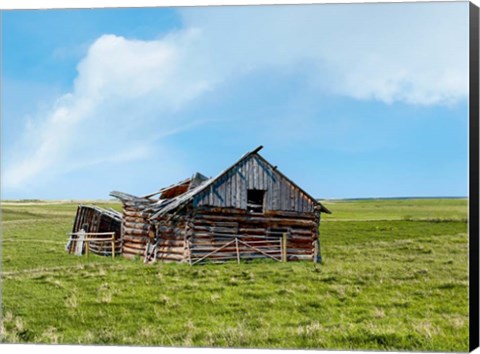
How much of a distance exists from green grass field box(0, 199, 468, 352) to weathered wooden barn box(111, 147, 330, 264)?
111 centimetres

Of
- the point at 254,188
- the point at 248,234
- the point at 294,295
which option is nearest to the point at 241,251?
the point at 248,234

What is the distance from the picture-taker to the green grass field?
9.68 meters

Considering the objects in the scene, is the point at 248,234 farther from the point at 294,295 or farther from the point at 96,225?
the point at 294,295

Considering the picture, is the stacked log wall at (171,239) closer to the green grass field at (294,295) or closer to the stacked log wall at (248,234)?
the stacked log wall at (248,234)

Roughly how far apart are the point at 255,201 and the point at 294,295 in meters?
4.81

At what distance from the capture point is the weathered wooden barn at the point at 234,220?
1305 centimetres

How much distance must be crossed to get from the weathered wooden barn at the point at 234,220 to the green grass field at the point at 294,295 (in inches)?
43.9

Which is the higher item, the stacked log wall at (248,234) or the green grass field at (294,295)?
the stacked log wall at (248,234)

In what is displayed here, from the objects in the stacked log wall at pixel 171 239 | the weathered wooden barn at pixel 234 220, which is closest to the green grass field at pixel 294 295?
the weathered wooden barn at pixel 234 220

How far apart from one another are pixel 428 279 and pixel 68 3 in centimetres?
653

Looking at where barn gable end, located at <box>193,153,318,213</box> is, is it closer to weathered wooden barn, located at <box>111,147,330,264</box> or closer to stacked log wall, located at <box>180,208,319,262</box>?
weathered wooden barn, located at <box>111,147,330,264</box>

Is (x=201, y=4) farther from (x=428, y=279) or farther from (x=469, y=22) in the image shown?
(x=428, y=279)

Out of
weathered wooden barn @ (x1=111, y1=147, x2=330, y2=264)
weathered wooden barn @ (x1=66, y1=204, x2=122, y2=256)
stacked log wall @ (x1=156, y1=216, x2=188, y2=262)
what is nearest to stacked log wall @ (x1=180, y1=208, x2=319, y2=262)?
weathered wooden barn @ (x1=111, y1=147, x2=330, y2=264)

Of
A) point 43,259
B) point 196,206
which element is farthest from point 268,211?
point 43,259
